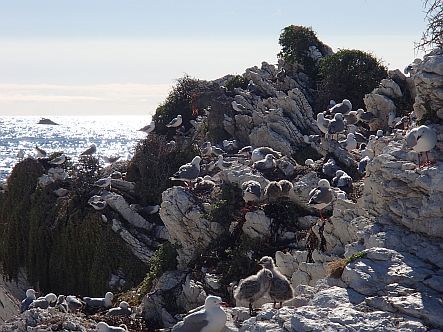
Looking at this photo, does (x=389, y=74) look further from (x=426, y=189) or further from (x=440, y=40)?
(x=426, y=189)

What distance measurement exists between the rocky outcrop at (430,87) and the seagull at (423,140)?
923 millimetres

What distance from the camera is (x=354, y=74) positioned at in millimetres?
33531

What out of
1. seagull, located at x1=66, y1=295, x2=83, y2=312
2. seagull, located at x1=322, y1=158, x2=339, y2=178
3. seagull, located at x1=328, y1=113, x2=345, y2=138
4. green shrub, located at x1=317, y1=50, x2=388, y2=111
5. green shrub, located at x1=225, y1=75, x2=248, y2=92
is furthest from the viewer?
green shrub, located at x1=225, y1=75, x2=248, y2=92

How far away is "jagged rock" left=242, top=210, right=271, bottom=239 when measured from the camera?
17422mm

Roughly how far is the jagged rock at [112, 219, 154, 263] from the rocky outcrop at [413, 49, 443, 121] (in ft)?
41.9

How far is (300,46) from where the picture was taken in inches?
1452

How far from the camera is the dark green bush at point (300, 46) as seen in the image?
3641 cm

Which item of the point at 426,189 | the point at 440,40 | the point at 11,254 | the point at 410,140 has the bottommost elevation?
the point at 11,254

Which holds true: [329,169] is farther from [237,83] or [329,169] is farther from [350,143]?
[237,83]

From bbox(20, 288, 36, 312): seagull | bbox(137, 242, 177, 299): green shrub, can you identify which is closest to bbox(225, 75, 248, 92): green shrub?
bbox(137, 242, 177, 299): green shrub

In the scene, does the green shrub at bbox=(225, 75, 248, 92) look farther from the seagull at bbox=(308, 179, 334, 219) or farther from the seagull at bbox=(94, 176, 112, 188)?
the seagull at bbox=(308, 179, 334, 219)

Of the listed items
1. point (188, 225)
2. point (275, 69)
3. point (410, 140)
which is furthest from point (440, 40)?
point (275, 69)

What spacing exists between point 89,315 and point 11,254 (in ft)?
39.0

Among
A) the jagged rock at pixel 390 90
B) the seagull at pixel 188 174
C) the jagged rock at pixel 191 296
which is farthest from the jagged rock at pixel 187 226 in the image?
the jagged rock at pixel 390 90
